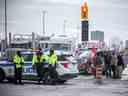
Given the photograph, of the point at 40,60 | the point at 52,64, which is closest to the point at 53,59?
the point at 52,64

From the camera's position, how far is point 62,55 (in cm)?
2158

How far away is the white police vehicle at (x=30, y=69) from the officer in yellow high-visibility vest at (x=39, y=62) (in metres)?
0.34

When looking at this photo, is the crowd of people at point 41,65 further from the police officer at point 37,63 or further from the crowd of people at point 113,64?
the crowd of people at point 113,64

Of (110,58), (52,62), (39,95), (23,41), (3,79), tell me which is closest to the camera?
(39,95)

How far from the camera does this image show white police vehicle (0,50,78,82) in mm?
20703

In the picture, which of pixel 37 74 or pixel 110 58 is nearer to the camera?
pixel 37 74

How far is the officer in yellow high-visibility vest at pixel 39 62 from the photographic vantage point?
20334mm

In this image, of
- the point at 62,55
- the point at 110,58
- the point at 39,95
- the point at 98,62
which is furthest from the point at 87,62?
the point at 39,95

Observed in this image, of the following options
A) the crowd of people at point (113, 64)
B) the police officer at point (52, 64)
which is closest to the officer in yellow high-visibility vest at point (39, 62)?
the police officer at point (52, 64)

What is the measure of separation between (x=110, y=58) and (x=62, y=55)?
20.1ft

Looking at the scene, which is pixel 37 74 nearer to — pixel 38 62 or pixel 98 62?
pixel 38 62

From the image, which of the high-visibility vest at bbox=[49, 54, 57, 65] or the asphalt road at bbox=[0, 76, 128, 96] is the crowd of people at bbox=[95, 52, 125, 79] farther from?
the asphalt road at bbox=[0, 76, 128, 96]

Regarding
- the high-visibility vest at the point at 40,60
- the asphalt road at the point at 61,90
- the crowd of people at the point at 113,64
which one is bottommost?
the asphalt road at the point at 61,90

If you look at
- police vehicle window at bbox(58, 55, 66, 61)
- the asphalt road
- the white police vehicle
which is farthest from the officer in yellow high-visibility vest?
the asphalt road
